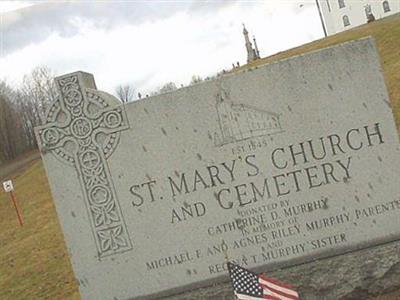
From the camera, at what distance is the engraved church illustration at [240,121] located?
6262mm

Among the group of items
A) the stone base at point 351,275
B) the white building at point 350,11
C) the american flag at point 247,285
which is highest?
the white building at point 350,11

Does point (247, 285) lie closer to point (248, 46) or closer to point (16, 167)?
point (16, 167)

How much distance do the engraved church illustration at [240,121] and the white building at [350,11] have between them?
64.0m

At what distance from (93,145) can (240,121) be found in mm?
1687

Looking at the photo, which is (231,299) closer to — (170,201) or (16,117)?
(170,201)

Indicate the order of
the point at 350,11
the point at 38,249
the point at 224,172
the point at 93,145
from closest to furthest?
the point at 224,172
the point at 93,145
the point at 38,249
the point at 350,11

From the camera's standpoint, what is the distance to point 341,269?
6207 millimetres

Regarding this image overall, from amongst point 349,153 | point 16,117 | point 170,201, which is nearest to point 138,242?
point 170,201

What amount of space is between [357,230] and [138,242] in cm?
244

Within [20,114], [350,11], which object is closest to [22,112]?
[20,114]

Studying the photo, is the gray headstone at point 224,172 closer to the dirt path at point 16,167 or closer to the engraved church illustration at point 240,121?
the engraved church illustration at point 240,121

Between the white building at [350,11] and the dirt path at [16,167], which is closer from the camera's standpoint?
the dirt path at [16,167]

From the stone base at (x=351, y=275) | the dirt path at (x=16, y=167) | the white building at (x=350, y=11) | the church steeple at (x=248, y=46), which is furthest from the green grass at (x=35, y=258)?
the church steeple at (x=248, y=46)

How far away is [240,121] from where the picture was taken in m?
6.27
